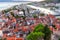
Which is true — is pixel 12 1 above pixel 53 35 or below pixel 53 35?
above

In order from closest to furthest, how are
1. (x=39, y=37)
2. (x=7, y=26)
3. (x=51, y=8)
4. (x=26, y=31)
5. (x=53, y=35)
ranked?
(x=39, y=37)
(x=53, y=35)
(x=26, y=31)
(x=7, y=26)
(x=51, y=8)

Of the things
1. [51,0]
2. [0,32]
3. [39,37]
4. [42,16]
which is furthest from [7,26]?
[39,37]

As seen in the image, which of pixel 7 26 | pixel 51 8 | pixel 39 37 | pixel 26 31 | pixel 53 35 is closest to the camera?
pixel 39 37

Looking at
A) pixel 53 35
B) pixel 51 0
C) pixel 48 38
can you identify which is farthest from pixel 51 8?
pixel 48 38

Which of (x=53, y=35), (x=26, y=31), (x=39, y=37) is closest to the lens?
(x=39, y=37)

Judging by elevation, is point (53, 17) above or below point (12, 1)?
below

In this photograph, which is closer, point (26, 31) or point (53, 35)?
point (53, 35)

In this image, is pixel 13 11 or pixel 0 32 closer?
pixel 0 32

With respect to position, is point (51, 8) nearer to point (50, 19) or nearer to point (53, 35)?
point (50, 19)

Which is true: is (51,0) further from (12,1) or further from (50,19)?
(12,1)
